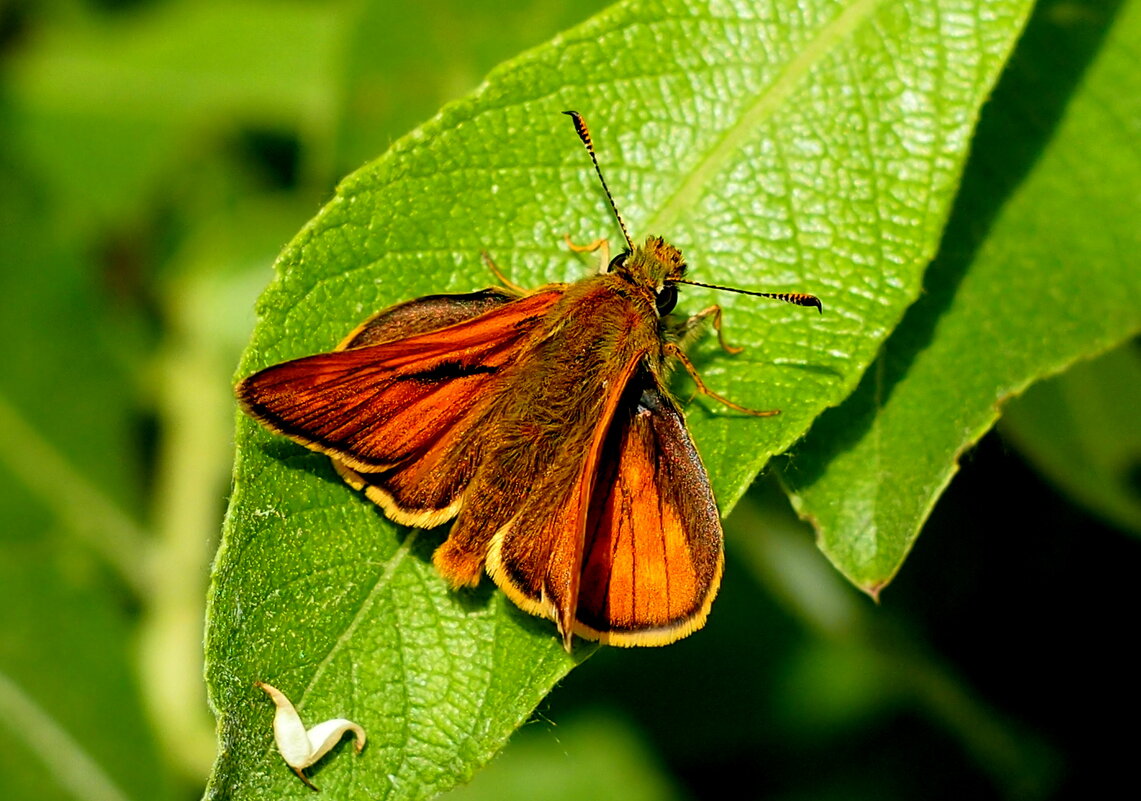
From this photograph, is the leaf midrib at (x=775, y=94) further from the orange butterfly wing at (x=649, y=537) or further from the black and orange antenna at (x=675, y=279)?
the orange butterfly wing at (x=649, y=537)

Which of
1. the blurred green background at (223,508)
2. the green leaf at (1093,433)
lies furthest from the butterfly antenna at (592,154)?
the green leaf at (1093,433)

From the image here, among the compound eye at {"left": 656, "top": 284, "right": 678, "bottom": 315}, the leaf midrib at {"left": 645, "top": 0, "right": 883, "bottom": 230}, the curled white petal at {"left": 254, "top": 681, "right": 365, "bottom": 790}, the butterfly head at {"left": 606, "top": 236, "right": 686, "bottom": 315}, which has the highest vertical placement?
the leaf midrib at {"left": 645, "top": 0, "right": 883, "bottom": 230}

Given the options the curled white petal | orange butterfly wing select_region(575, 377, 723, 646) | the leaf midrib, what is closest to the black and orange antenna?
the leaf midrib

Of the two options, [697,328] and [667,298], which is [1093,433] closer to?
[697,328]

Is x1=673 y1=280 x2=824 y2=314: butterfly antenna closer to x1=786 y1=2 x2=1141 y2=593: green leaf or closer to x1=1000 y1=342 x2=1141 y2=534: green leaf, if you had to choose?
x1=786 y1=2 x2=1141 y2=593: green leaf

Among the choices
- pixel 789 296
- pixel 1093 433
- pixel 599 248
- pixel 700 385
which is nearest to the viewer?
pixel 789 296

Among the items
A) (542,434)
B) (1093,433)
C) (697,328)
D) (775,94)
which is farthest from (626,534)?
(1093,433)

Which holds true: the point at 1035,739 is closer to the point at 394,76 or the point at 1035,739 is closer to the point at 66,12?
the point at 394,76
